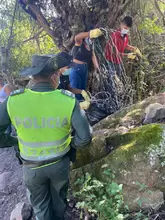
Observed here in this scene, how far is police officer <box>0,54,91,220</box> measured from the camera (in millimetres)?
1834

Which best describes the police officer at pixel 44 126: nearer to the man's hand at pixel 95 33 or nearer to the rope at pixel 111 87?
the man's hand at pixel 95 33

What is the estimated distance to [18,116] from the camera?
1842mm

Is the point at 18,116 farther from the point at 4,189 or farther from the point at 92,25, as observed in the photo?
the point at 92,25

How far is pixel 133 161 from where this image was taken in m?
2.41

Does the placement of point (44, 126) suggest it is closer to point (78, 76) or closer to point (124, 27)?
point (78, 76)

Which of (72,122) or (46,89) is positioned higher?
(46,89)

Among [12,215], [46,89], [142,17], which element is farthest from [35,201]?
[142,17]

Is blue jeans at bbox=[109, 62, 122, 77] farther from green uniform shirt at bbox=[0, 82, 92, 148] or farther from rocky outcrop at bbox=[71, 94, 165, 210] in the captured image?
green uniform shirt at bbox=[0, 82, 92, 148]

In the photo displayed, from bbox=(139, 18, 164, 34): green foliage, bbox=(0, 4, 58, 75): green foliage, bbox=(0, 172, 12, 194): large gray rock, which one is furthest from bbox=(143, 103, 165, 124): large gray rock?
bbox=(0, 4, 58, 75): green foliage

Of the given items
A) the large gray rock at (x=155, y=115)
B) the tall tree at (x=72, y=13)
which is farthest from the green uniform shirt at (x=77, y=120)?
the tall tree at (x=72, y=13)

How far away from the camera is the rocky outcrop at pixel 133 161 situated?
2.30 meters

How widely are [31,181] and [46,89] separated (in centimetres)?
78

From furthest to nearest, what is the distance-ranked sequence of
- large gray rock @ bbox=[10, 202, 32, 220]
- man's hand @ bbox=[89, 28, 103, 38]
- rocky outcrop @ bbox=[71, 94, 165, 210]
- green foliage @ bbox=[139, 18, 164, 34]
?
green foliage @ bbox=[139, 18, 164, 34] → man's hand @ bbox=[89, 28, 103, 38] → large gray rock @ bbox=[10, 202, 32, 220] → rocky outcrop @ bbox=[71, 94, 165, 210]

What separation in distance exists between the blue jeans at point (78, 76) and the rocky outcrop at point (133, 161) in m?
1.85
